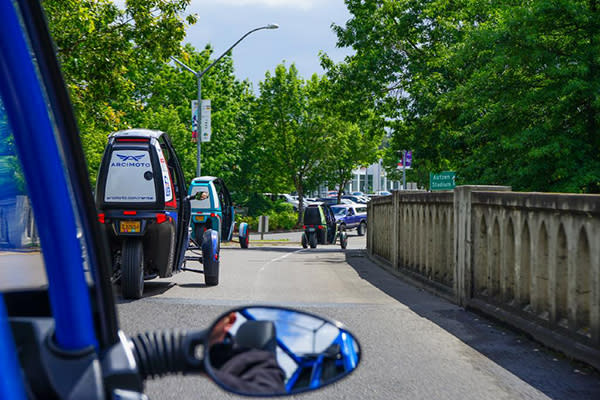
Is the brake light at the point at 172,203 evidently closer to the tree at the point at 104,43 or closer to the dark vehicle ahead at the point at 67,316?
the tree at the point at 104,43

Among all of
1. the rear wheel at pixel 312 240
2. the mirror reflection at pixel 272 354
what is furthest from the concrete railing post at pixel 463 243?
the rear wheel at pixel 312 240

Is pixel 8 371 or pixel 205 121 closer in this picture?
pixel 8 371

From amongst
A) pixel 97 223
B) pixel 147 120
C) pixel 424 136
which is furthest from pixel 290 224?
pixel 97 223

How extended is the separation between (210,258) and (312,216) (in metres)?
15.9

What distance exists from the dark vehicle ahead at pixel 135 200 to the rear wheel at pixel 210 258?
1.09 meters

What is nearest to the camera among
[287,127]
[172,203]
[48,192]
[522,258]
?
[48,192]

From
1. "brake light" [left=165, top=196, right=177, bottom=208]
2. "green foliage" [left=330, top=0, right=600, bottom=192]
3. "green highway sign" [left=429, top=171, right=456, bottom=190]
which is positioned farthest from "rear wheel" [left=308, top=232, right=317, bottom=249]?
"brake light" [left=165, top=196, right=177, bottom=208]

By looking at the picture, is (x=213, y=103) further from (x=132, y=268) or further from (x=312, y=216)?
(x=132, y=268)

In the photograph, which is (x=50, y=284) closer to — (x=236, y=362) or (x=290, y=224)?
(x=236, y=362)

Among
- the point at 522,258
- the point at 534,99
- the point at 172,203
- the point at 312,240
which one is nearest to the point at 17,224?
the point at 522,258

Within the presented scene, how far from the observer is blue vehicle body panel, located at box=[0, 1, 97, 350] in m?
1.26

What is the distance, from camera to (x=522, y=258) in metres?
6.98

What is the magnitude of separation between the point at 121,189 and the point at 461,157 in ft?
49.9

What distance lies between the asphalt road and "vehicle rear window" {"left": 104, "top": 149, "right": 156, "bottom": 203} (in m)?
1.39
